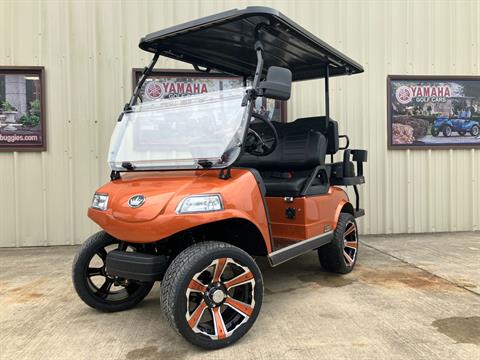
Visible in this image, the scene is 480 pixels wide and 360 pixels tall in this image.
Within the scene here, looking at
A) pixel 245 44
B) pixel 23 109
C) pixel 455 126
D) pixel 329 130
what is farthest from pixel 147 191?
pixel 455 126

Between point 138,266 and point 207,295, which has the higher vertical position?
point 138,266

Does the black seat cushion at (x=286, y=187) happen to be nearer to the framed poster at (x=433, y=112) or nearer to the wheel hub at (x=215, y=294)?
the wheel hub at (x=215, y=294)

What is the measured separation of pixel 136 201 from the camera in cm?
282

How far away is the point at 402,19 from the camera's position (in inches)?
269

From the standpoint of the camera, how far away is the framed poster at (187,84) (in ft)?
21.0

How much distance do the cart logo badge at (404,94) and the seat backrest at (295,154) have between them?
9.61ft

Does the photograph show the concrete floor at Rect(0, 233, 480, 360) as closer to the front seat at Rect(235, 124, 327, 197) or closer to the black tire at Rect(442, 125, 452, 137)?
the front seat at Rect(235, 124, 327, 197)

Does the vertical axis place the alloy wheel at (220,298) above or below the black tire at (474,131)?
below

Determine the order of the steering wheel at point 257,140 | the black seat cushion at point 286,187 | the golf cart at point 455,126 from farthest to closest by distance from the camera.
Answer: the golf cart at point 455,126, the black seat cushion at point 286,187, the steering wheel at point 257,140

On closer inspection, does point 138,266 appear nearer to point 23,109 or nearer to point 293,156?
point 293,156

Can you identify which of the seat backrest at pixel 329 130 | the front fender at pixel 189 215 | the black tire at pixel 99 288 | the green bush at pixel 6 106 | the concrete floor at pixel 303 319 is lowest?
the concrete floor at pixel 303 319

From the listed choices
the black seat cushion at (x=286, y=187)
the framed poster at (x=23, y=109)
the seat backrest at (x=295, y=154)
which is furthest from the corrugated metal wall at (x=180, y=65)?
the black seat cushion at (x=286, y=187)

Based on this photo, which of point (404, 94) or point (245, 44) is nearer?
point (245, 44)

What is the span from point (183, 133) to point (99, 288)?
1.51 metres
